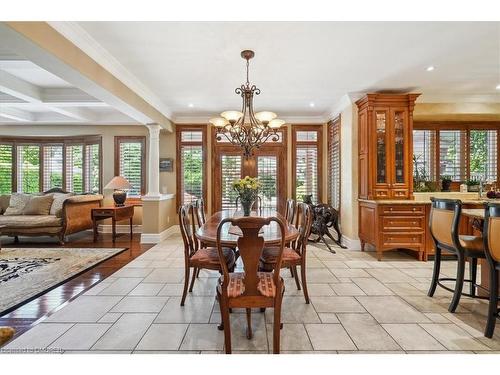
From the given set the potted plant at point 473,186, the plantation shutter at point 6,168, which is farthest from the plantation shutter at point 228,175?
the plantation shutter at point 6,168

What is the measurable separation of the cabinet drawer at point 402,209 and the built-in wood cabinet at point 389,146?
0.31 meters

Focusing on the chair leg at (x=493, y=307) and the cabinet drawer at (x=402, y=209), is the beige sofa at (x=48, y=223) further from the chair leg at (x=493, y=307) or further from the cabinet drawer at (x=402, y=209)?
the chair leg at (x=493, y=307)

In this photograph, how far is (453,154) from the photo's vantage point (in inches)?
217

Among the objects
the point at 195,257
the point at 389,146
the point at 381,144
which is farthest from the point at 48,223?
the point at 389,146

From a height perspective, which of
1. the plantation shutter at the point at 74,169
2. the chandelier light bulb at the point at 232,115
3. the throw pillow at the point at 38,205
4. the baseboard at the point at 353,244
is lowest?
the baseboard at the point at 353,244

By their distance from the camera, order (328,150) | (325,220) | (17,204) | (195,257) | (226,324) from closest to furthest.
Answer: (226,324) → (195,257) → (325,220) → (17,204) → (328,150)

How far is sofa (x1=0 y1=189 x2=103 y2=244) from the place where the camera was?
5270mm

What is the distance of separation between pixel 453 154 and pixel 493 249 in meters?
4.09

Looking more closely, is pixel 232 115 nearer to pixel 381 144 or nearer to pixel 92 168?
pixel 381 144

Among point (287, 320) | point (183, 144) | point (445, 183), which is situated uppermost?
point (183, 144)

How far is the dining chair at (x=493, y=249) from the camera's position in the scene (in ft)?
7.01

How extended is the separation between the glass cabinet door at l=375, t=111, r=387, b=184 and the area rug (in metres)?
4.53
